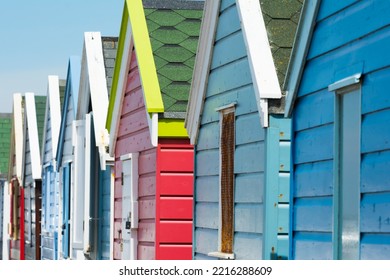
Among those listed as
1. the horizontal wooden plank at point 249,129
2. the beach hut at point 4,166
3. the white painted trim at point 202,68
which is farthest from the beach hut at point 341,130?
the beach hut at point 4,166

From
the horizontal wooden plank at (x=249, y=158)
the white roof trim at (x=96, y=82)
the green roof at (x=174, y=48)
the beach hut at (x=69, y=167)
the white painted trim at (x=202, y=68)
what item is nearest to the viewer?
the horizontal wooden plank at (x=249, y=158)

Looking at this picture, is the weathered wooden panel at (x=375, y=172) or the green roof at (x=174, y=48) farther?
the green roof at (x=174, y=48)

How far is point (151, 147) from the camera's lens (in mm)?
13320

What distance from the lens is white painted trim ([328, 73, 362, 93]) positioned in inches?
296

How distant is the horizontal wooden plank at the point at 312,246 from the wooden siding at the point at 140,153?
4.56m

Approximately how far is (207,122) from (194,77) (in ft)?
2.08

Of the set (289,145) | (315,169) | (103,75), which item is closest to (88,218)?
(103,75)

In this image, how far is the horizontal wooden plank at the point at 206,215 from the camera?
1121 cm

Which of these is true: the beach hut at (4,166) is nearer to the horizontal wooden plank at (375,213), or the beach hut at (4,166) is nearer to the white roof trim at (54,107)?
the white roof trim at (54,107)

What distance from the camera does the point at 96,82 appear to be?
55.5 ft

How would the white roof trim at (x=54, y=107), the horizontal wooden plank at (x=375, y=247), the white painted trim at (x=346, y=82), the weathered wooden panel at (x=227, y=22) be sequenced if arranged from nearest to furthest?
the horizontal wooden plank at (x=375, y=247) < the white painted trim at (x=346, y=82) < the weathered wooden panel at (x=227, y=22) < the white roof trim at (x=54, y=107)
